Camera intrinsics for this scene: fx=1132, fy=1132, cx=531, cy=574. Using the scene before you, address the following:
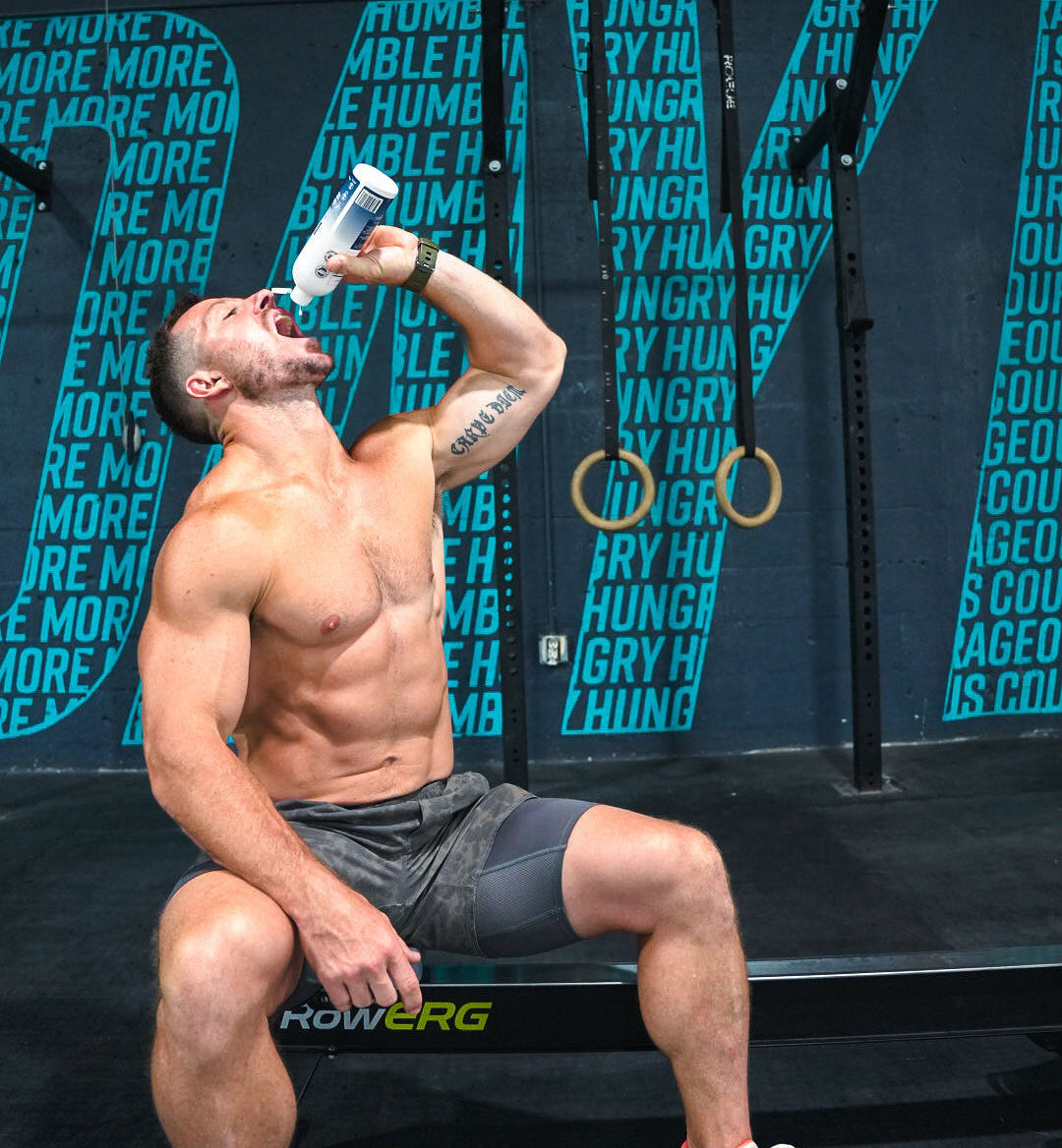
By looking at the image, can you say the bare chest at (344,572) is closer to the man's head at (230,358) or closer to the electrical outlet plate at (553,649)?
the man's head at (230,358)

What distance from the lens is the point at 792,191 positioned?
386cm

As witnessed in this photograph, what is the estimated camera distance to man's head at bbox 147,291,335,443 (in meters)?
1.70

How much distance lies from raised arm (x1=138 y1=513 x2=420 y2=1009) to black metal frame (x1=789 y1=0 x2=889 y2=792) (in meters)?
2.33

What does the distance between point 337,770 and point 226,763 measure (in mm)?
232

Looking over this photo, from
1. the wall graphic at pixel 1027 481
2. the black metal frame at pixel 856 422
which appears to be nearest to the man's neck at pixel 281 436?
the black metal frame at pixel 856 422

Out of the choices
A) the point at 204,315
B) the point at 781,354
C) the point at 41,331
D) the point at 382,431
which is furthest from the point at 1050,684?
the point at 41,331

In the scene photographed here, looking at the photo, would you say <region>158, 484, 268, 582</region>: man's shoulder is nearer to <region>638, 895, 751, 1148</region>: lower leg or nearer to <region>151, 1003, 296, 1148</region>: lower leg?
<region>151, 1003, 296, 1148</region>: lower leg

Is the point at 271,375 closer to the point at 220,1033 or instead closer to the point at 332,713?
the point at 332,713

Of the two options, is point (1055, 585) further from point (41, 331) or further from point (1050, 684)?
point (41, 331)

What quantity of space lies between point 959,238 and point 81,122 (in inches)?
121

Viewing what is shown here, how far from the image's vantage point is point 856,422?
11.1ft

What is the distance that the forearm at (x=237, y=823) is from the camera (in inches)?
52.4

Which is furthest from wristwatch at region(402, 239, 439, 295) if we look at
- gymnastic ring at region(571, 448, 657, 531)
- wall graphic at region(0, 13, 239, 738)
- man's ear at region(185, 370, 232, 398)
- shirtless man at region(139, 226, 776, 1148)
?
wall graphic at region(0, 13, 239, 738)

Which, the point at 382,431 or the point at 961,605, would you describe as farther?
the point at 961,605
